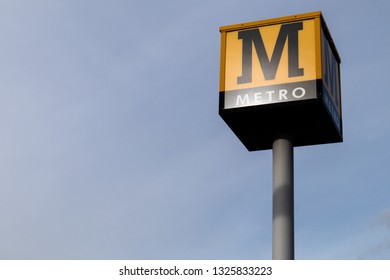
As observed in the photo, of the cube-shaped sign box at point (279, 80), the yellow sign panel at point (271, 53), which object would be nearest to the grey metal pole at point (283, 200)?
the cube-shaped sign box at point (279, 80)

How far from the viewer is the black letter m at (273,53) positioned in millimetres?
10719

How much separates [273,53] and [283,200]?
94.2 inches

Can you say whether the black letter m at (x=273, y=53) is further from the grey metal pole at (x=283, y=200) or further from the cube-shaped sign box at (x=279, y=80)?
the grey metal pole at (x=283, y=200)

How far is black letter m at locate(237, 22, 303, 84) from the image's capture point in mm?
10719

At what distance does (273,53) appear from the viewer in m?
10.9

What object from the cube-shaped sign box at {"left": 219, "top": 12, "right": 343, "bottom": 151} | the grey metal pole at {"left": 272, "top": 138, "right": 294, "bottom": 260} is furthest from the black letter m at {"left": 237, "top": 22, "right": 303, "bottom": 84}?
the grey metal pole at {"left": 272, "top": 138, "right": 294, "bottom": 260}

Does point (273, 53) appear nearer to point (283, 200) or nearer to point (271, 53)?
point (271, 53)

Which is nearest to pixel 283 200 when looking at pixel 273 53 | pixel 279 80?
pixel 279 80

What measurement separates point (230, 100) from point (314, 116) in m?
1.39

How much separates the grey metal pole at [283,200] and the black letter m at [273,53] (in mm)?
1215

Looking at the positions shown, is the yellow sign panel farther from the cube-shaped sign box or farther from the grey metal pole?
the grey metal pole

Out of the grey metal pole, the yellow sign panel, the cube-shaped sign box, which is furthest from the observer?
the yellow sign panel
